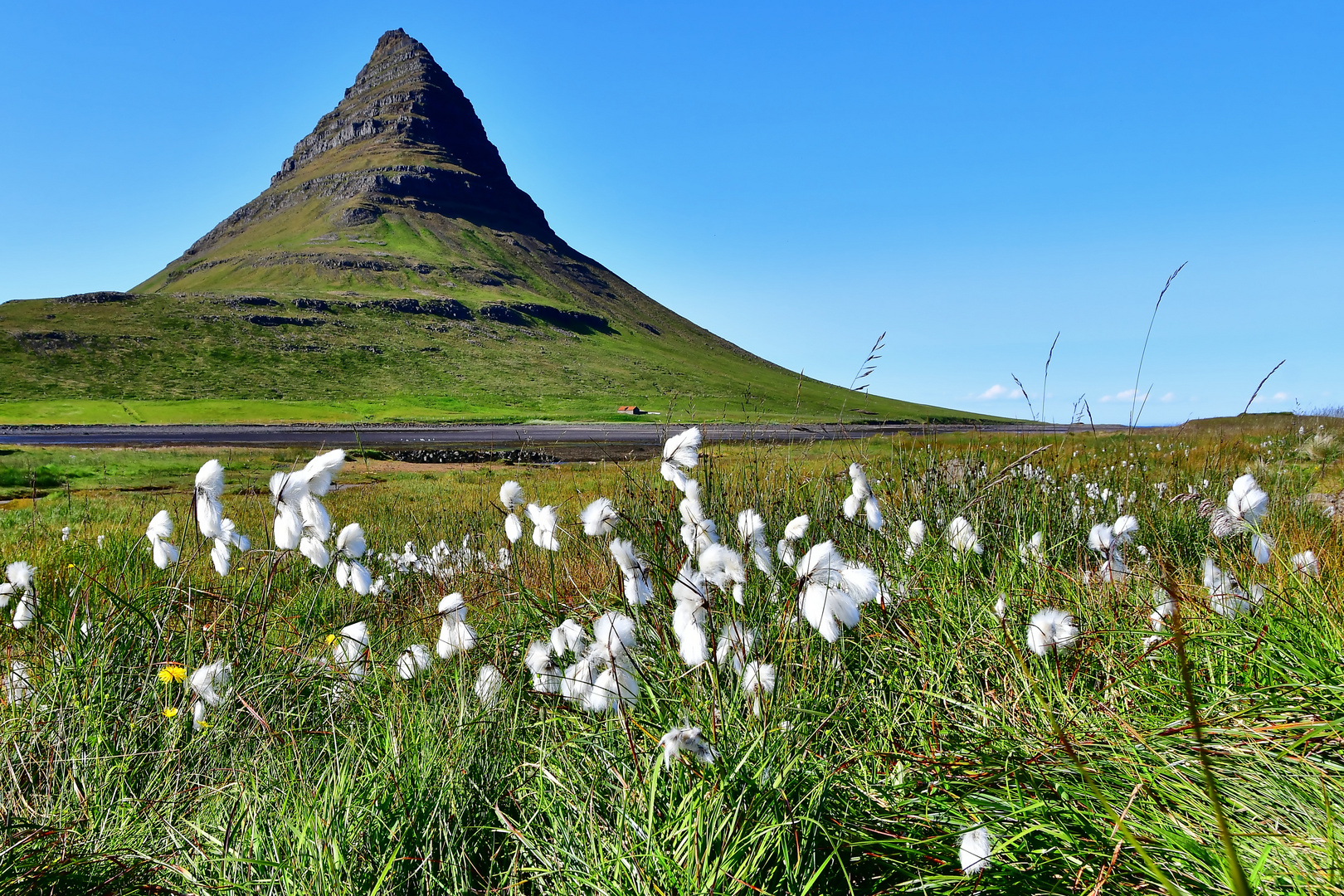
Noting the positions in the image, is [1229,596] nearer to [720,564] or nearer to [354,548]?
[720,564]

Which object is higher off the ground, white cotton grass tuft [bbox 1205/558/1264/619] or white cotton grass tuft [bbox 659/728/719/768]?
white cotton grass tuft [bbox 1205/558/1264/619]

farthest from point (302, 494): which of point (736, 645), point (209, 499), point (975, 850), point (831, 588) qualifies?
point (975, 850)

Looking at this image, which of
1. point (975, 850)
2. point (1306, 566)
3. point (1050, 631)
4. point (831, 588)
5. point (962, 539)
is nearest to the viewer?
point (975, 850)

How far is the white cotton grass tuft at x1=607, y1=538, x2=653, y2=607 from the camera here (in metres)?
2.22

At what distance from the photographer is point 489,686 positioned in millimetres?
2570

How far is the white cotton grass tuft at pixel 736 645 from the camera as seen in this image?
84.7 inches

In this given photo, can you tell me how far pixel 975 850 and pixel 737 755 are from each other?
1.77 feet

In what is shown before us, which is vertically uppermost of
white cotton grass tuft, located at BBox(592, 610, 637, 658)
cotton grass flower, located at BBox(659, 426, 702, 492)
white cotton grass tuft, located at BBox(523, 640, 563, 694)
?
cotton grass flower, located at BBox(659, 426, 702, 492)

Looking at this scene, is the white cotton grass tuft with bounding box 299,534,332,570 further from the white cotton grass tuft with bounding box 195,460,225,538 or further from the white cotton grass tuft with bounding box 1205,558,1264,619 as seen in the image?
the white cotton grass tuft with bounding box 1205,558,1264,619

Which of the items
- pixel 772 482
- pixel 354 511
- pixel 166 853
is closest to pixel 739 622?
pixel 166 853

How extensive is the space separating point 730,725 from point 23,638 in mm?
3917

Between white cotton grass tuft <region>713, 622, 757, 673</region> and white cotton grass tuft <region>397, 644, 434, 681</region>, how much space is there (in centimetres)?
115

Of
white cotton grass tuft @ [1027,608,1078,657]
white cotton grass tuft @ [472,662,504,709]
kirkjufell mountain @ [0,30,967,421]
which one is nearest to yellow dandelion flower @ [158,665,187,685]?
white cotton grass tuft @ [472,662,504,709]

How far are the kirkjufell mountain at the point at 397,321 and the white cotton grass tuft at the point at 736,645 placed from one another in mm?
15522
